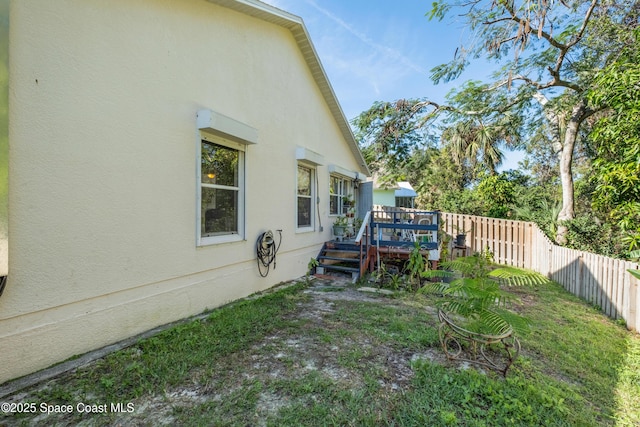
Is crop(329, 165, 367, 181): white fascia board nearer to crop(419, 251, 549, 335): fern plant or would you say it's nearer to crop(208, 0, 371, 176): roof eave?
crop(208, 0, 371, 176): roof eave

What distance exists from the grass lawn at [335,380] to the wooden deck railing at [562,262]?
0.60 meters

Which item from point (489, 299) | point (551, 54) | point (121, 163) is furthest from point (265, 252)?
point (551, 54)

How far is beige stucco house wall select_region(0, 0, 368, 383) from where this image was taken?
2.45 meters

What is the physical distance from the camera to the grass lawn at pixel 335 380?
2.07 metres

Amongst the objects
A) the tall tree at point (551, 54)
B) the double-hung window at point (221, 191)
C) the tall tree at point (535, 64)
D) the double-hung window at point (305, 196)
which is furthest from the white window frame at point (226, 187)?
Result: the tall tree at point (551, 54)

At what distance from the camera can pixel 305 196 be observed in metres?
7.12

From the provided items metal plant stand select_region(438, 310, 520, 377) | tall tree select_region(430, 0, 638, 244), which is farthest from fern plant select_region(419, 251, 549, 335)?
tall tree select_region(430, 0, 638, 244)

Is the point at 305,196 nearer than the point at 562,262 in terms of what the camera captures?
No

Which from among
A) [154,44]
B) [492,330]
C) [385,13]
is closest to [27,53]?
[154,44]

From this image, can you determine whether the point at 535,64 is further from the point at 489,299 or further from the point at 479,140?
the point at 489,299

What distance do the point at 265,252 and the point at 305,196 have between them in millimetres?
2185

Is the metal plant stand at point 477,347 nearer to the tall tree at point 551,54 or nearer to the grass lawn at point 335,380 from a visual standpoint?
the grass lawn at point 335,380

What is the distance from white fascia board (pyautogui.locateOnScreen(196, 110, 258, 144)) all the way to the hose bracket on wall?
5.93 ft

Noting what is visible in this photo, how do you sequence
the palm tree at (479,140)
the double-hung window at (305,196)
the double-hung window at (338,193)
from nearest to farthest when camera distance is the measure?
the double-hung window at (305,196), the double-hung window at (338,193), the palm tree at (479,140)
